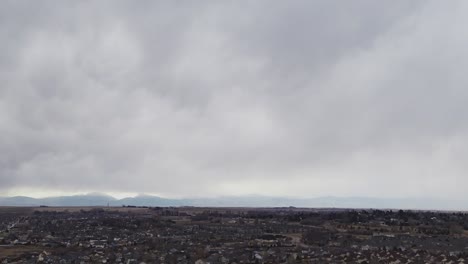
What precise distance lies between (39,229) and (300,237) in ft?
127

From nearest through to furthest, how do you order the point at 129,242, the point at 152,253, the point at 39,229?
1. the point at 152,253
2. the point at 129,242
3. the point at 39,229

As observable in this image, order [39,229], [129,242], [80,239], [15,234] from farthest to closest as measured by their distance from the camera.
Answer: [39,229] < [15,234] < [80,239] < [129,242]

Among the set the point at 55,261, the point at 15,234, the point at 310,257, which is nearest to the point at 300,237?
the point at 310,257

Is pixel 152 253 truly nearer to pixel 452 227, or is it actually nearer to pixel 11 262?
pixel 11 262

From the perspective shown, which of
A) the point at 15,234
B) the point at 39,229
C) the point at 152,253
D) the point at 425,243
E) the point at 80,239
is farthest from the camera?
the point at 39,229

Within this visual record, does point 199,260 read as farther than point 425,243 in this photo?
No

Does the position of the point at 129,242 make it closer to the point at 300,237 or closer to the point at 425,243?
the point at 300,237

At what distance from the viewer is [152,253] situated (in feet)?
164

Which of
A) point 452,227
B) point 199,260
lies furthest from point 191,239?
point 452,227

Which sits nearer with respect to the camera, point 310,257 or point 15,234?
point 310,257

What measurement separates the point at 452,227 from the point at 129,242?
1752 inches

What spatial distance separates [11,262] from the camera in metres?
46.3

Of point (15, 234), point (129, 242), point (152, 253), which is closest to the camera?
point (152, 253)

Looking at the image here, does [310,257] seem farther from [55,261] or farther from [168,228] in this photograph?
[168,228]
